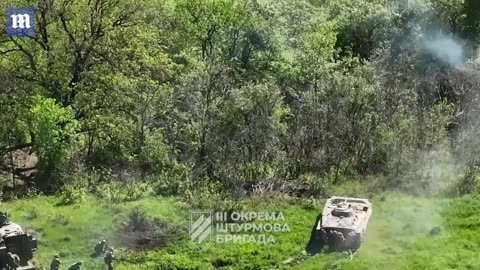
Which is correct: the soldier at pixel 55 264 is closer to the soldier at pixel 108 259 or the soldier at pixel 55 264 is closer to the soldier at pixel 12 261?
the soldier at pixel 12 261

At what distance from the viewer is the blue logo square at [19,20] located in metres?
32.1

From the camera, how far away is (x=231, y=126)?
30.4 metres

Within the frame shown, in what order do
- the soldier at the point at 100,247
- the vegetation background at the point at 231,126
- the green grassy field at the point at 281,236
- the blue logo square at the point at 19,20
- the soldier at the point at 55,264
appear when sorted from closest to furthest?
the soldier at the point at 55,264 → the green grassy field at the point at 281,236 → the soldier at the point at 100,247 → the vegetation background at the point at 231,126 → the blue logo square at the point at 19,20

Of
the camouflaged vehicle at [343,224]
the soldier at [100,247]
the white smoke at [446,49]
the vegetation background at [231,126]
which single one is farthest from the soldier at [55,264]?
the white smoke at [446,49]

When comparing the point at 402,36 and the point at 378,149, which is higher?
the point at 402,36

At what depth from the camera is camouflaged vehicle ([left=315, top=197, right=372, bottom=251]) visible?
23.4 m

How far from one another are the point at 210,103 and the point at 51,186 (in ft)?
24.2

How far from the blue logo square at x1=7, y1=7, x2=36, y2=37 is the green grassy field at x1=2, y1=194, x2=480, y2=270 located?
8.84 meters

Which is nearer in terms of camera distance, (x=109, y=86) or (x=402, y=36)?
(x=109, y=86)

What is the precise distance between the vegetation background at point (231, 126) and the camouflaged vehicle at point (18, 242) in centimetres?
88

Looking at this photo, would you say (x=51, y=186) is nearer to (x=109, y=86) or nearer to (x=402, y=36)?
(x=109, y=86)

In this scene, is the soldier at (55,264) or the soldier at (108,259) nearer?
the soldier at (55,264)

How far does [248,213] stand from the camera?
25.7 meters

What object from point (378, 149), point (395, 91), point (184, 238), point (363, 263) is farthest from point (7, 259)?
point (395, 91)
